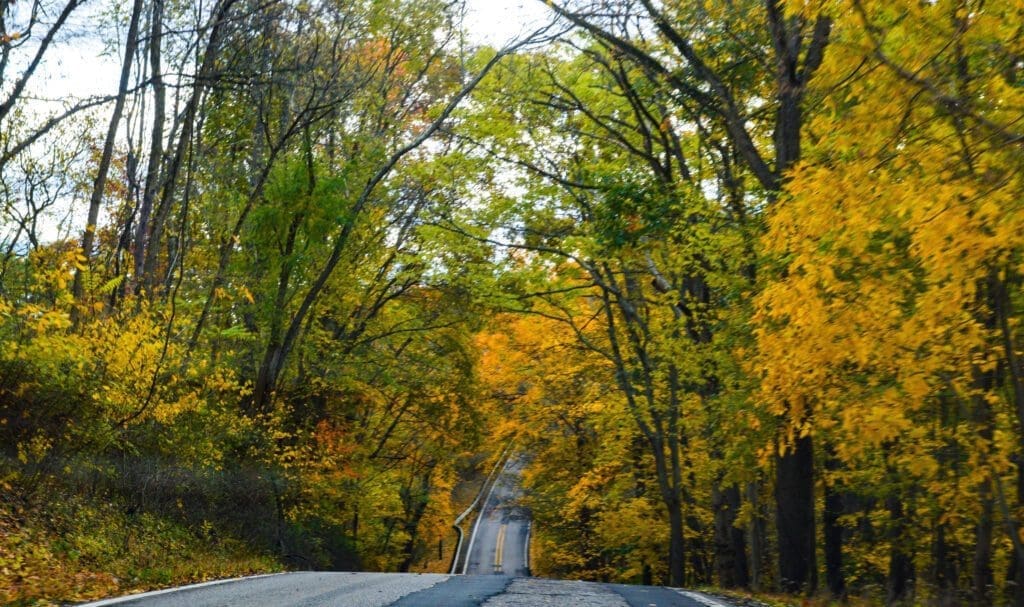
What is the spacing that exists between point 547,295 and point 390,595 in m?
13.3

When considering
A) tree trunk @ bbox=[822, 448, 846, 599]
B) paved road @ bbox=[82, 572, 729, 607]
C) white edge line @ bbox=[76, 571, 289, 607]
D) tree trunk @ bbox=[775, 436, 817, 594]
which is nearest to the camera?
white edge line @ bbox=[76, 571, 289, 607]

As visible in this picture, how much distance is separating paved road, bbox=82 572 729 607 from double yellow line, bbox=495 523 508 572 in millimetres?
31486

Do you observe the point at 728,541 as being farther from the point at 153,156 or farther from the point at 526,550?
the point at 526,550

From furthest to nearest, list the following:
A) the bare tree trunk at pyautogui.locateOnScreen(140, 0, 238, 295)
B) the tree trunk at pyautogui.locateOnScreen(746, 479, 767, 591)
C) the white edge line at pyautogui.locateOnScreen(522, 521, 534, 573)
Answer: the white edge line at pyautogui.locateOnScreen(522, 521, 534, 573) < the tree trunk at pyautogui.locateOnScreen(746, 479, 767, 591) < the bare tree trunk at pyautogui.locateOnScreen(140, 0, 238, 295)

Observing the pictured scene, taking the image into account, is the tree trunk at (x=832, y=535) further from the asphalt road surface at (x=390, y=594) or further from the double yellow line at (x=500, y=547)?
the double yellow line at (x=500, y=547)

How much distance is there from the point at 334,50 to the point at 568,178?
589cm

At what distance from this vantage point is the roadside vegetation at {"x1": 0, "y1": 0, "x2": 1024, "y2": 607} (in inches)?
347

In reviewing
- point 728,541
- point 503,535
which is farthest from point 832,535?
point 503,535

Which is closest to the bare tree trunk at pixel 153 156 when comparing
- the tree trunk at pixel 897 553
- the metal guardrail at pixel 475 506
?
the tree trunk at pixel 897 553

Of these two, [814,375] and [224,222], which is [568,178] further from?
[814,375]

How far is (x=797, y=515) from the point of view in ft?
45.2

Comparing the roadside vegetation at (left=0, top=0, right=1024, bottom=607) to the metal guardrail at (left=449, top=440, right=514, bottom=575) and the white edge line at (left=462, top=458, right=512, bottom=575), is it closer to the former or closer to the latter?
the metal guardrail at (left=449, top=440, right=514, bottom=575)

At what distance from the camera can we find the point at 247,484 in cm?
1814

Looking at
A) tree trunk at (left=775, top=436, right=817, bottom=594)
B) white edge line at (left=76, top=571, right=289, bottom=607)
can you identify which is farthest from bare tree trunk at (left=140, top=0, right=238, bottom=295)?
tree trunk at (left=775, top=436, right=817, bottom=594)
